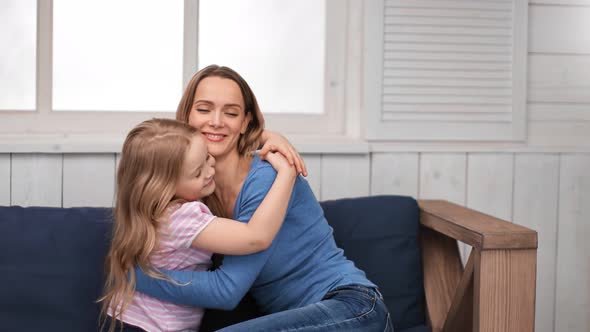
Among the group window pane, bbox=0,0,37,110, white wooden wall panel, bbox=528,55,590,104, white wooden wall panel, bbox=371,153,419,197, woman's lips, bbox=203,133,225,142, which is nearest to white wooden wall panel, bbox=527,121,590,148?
white wooden wall panel, bbox=528,55,590,104

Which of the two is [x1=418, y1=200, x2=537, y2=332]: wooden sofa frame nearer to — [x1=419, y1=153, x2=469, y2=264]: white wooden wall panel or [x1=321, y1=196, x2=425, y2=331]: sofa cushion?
[x1=321, y1=196, x2=425, y2=331]: sofa cushion

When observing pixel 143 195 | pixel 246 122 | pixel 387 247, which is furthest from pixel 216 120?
pixel 387 247

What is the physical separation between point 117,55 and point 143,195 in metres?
0.93

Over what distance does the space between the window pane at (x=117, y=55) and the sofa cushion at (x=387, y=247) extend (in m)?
0.73

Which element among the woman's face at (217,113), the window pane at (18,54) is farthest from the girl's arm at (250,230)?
the window pane at (18,54)

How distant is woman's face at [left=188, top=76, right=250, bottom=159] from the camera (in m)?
1.76

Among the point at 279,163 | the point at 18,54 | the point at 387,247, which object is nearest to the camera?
the point at 279,163

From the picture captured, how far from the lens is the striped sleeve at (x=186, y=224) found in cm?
158

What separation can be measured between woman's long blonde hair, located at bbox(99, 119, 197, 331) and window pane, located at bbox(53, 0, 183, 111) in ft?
2.62

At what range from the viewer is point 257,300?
1.84m

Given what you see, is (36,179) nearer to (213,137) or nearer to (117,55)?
(117,55)

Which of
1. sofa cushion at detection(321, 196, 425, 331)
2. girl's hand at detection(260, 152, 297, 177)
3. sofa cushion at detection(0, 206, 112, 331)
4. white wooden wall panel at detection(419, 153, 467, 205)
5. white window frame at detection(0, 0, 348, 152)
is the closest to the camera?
girl's hand at detection(260, 152, 297, 177)

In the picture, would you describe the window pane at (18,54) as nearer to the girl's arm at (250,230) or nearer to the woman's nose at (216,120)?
the woman's nose at (216,120)

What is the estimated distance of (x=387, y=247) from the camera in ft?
6.85
